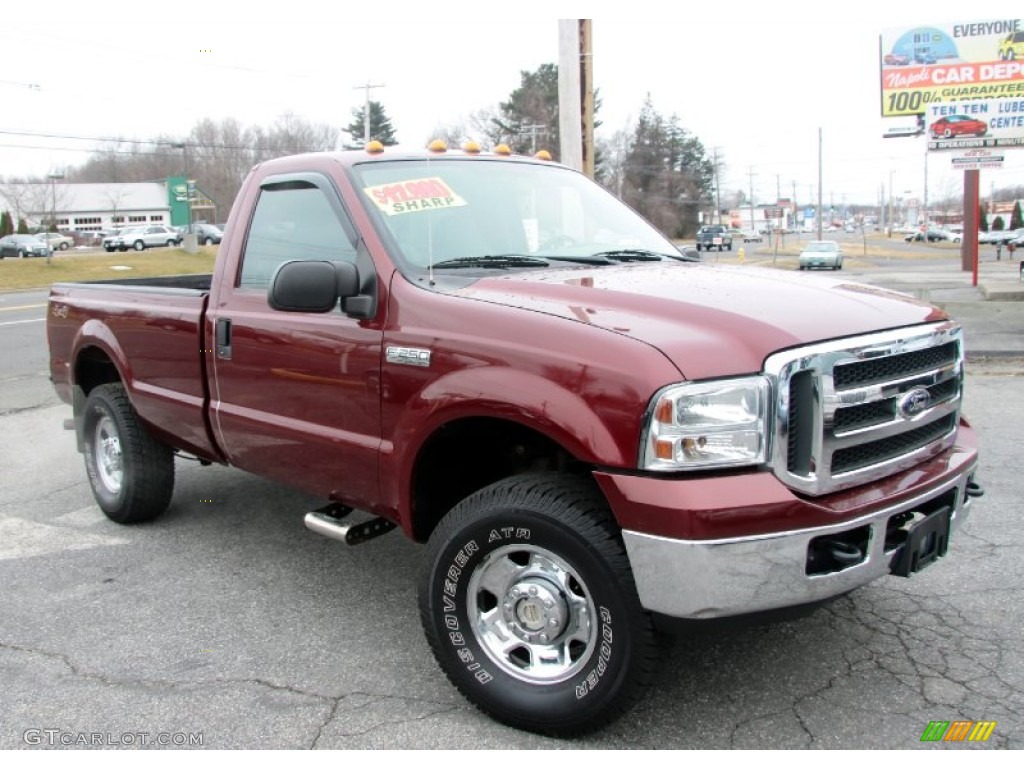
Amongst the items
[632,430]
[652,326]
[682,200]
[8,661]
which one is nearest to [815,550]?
[632,430]

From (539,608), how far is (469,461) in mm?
819

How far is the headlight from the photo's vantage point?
100.0 inches

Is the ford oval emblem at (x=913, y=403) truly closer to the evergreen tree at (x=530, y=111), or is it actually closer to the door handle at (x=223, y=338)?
the door handle at (x=223, y=338)

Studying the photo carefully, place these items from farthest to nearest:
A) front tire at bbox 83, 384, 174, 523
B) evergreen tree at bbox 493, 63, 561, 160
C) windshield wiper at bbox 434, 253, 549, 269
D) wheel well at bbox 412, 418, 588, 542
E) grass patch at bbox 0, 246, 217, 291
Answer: evergreen tree at bbox 493, 63, 561, 160 < grass patch at bbox 0, 246, 217, 291 < front tire at bbox 83, 384, 174, 523 < windshield wiper at bbox 434, 253, 549, 269 < wheel well at bbox 412, 418, 588, 542

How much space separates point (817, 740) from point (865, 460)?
2.94 ft

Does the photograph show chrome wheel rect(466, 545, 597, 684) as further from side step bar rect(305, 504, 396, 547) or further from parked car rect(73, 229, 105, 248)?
parked car rect(73, 229, 105, 248)

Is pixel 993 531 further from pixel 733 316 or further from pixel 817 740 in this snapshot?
pixel 733 316

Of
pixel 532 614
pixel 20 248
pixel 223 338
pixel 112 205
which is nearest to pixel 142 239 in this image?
pixel 20 248

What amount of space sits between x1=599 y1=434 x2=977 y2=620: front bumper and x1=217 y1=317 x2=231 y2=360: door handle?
220cm

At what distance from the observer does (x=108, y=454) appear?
17.7ft

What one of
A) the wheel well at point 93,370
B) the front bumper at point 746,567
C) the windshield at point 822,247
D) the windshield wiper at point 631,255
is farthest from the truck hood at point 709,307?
the windshield at point 822,247

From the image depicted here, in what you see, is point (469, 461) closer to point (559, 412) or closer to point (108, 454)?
point (559, 412)

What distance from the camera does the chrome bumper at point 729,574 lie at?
2.48 meters

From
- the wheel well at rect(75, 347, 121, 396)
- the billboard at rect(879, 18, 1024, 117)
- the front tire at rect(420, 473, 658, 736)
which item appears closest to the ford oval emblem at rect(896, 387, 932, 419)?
the front tire at rect(420, 473, 658, 736)
